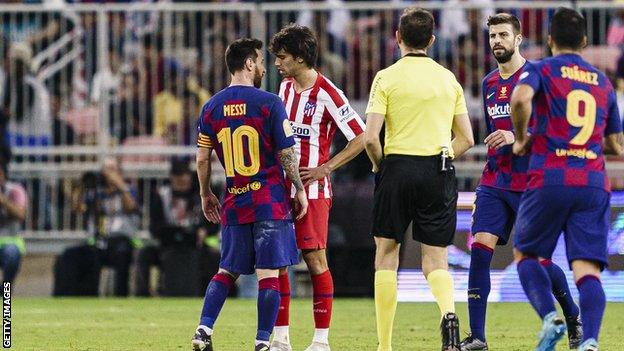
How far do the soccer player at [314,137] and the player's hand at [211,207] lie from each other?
0.56 m

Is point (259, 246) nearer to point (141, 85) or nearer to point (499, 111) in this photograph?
point (499, 111)

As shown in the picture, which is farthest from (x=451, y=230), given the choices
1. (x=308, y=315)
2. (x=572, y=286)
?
(x=572, y=286)

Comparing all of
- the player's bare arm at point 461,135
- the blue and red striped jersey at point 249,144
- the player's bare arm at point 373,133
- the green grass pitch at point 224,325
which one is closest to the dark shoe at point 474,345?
the green grass pitch at point 224,325

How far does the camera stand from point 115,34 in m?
20.0

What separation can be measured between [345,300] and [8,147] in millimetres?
4654

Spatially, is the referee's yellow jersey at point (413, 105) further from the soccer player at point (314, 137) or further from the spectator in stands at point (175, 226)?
the spectator in stands at point (175, 226)

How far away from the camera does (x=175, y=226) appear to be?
18.6m

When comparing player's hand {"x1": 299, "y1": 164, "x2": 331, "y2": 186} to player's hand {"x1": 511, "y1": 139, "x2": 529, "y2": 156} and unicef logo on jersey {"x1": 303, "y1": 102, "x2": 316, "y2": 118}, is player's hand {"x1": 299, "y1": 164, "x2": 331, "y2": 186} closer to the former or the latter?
unicef logo on jersey {"x1": 303, "y1": 102, "x2": 316, "y2": 118}

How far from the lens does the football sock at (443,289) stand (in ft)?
33.4

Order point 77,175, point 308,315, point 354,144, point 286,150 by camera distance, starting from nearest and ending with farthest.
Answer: point 286,150 < point 354,144 < point 308,315 < point 77,175

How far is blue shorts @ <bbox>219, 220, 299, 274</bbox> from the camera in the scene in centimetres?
1034

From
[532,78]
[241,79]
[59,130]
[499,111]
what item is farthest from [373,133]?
[59,130]

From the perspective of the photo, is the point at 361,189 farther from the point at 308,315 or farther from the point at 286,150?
the point at 286,150

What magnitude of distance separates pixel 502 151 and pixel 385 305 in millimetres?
1810
